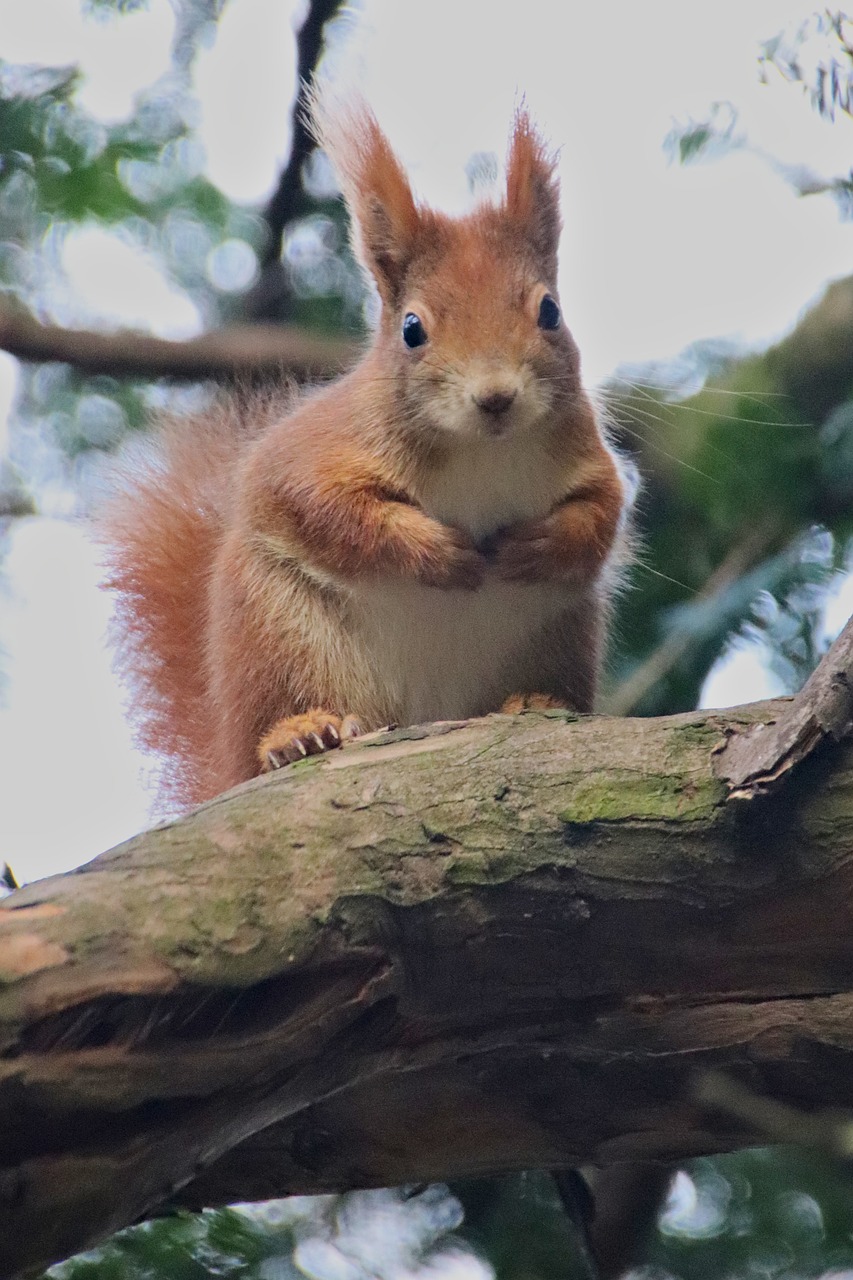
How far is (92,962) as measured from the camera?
1.83m

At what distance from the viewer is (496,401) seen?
8.75 feet

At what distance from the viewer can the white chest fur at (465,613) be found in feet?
9.57

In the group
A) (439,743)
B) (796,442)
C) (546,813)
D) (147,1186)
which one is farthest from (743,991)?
(796,442)

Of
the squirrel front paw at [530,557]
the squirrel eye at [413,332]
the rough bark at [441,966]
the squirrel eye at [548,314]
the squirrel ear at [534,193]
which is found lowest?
the rough bark at [441,966]

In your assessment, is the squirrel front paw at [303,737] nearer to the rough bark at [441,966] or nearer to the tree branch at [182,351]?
the rough bark at [441,966]

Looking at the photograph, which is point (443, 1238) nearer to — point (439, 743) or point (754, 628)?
point (439, 743)

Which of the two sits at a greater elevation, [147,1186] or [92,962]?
[92,962]

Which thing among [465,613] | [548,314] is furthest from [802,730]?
[548,314]

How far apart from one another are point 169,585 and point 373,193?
107 centimetres

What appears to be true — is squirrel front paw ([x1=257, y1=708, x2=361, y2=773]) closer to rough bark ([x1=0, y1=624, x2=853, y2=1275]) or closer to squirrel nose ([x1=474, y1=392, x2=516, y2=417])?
rough bark ([x1=0, y1=624, x2=853, y2=1275])

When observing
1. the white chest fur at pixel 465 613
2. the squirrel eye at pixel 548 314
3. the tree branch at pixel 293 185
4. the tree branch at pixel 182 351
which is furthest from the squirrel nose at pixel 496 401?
the tree branch at pixel 293 185

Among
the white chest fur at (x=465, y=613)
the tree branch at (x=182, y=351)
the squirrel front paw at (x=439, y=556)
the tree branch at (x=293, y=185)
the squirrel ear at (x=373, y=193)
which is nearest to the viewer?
the squirrel front paw at (x=439, y=556)

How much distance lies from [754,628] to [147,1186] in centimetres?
179

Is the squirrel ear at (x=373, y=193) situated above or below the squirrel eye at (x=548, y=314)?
above
